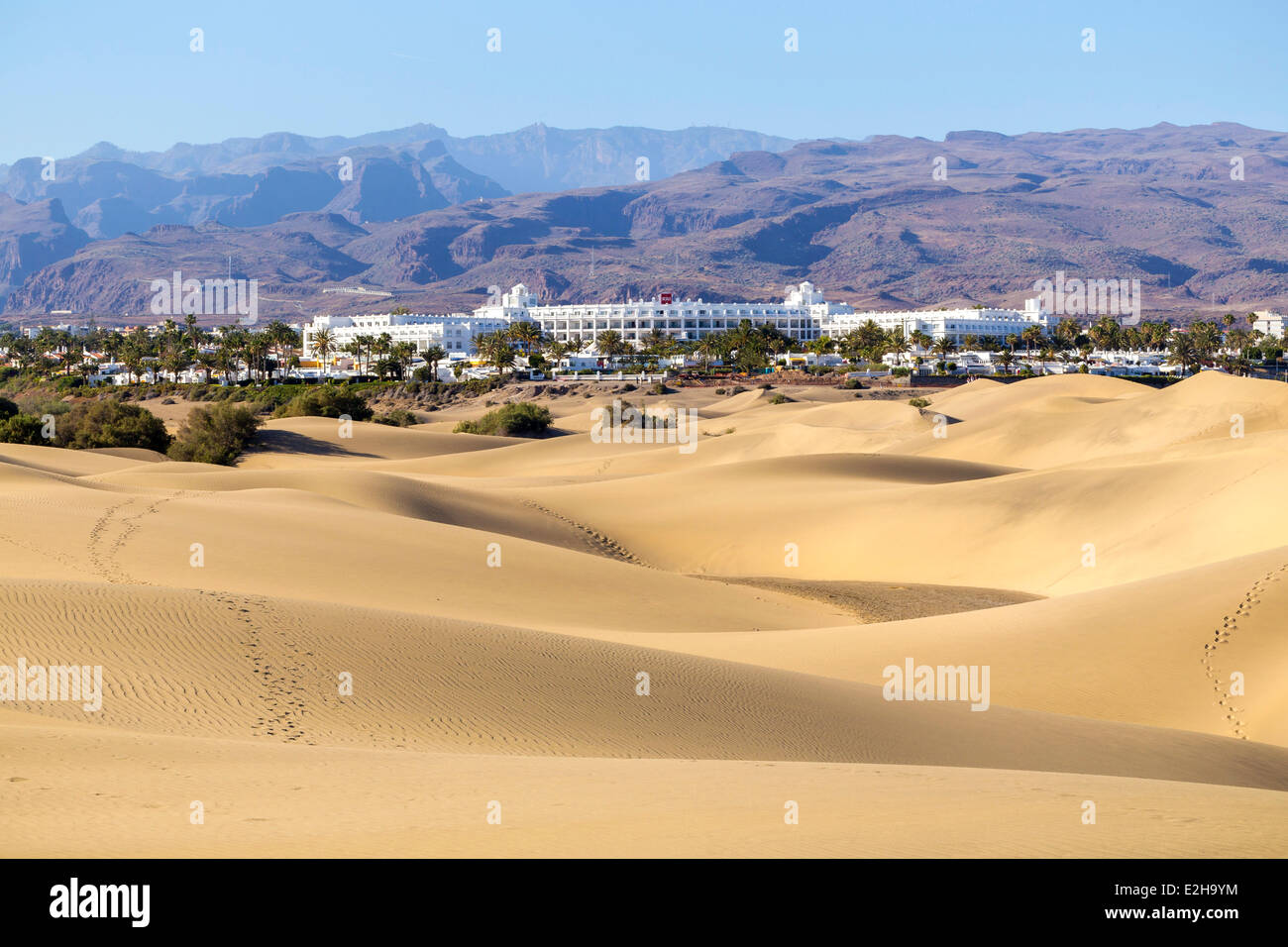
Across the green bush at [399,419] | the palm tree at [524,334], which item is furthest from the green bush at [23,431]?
the palm tree at [524,334]

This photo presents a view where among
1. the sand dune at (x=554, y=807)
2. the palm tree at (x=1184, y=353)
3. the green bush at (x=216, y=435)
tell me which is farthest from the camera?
the palm tree at (x=1184, y=353)

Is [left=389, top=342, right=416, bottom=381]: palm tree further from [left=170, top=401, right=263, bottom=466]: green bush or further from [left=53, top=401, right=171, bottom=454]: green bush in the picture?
[left=170, top=401, right=263, bottom=466]: green bush

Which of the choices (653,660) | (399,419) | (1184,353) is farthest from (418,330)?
(653,660)

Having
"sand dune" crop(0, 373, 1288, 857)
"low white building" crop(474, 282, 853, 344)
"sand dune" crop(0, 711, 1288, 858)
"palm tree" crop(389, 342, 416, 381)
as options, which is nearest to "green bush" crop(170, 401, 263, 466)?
"sand dune" crop(0, 373, 1288, 857)

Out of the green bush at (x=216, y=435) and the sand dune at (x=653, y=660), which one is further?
the green bush at (x=216, y=435)

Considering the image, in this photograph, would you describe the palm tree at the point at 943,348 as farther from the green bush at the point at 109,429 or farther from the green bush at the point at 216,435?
the green bush at the point at 109,429

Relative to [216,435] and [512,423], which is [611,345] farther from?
[216,435]
